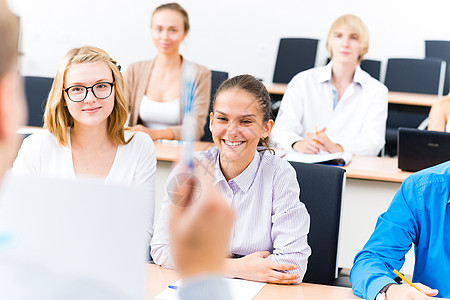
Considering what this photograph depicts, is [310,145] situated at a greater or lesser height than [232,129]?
lesser

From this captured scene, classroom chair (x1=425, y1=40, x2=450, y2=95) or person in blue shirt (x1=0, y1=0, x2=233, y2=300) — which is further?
classroom chair (x1=425, y1=40, x2=450, y2=95)

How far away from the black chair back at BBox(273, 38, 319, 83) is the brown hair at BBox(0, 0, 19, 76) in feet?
16.8

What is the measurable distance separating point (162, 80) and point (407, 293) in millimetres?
2240

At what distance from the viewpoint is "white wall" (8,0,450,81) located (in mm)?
6109

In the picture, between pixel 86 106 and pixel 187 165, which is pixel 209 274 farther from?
pixel 86 106

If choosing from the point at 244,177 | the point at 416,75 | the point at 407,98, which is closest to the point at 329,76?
the point at 407,98

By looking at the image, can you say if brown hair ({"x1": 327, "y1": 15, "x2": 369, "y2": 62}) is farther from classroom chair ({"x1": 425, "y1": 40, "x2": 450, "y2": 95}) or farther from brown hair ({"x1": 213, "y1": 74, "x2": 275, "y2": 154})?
classroom chair ({"x1": 425, "y1": 40, "x2": 450, "y2": 95})

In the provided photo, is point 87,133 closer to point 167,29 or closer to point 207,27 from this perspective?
point 167,29

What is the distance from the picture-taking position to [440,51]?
5.63 meters

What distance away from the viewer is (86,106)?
1798 mm

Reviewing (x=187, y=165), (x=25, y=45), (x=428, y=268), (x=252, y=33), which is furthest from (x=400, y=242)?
(x=25, y=45)

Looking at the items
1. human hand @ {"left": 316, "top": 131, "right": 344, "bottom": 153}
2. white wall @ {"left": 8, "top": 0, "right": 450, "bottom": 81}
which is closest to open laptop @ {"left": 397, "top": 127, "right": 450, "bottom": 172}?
human hand @ {"left": 316, "top": 131, "right": 344, "bottom": 153}

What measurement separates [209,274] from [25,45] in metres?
6.30

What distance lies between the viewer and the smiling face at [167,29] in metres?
3.29
